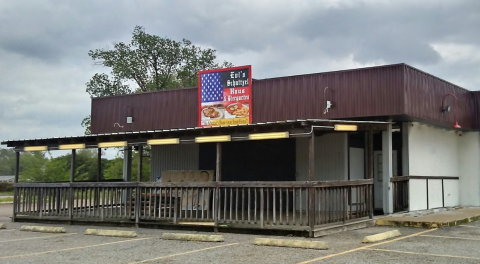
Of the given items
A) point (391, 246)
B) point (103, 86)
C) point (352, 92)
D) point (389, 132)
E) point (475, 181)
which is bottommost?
point (391, 246)

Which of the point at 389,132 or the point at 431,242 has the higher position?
the point at 389,132

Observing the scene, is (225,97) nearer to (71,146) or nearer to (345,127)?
(71,146)

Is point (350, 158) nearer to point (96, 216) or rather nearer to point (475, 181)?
point (475, 181)

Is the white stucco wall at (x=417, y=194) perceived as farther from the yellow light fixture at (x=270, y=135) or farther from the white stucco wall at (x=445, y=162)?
the yellow light fixture at (x=270, y=135)

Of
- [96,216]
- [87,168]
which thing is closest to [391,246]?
[96,216]

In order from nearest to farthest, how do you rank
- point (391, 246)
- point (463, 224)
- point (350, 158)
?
1. point (391, 246)
2. point (463, 224)
3. point (350, 158)

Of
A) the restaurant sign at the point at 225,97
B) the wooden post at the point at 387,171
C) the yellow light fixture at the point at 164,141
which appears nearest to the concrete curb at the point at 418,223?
the wooden post at the point at 387,171

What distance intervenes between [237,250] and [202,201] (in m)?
3.11

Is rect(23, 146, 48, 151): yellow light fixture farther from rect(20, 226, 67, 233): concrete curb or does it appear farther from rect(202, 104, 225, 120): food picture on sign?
rect(202, 104, 225, 120): food picture on sign

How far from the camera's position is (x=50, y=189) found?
613 inches

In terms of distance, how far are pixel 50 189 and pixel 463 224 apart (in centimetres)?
1183

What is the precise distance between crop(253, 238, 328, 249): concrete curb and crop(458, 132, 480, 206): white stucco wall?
38.2 feet

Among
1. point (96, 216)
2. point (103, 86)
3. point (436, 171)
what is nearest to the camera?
point (96, 216)

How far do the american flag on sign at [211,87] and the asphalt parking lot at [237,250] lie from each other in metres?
7.31
